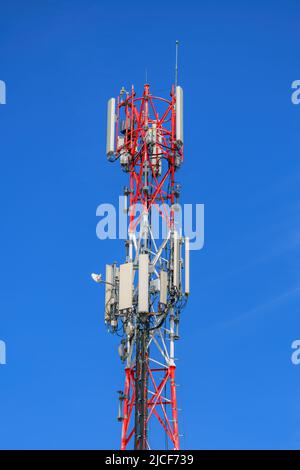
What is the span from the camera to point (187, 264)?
9231 cm

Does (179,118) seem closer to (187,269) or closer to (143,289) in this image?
(187,269)

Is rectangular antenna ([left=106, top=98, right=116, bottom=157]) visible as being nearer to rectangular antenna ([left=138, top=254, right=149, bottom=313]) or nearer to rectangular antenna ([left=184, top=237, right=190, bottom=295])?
rectangular antenna ([left=184, top=237, right=190, bottom=295])

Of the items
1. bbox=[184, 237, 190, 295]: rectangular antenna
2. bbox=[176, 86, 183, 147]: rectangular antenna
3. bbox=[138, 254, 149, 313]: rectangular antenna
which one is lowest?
bbox=[138, 254, 149, 313]: rectangular antenna

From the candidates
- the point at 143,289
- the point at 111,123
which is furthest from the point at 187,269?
the point at 111,123

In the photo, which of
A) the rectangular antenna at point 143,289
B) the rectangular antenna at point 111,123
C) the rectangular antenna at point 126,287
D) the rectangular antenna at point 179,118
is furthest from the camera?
the rectangular antenna at point 111,123

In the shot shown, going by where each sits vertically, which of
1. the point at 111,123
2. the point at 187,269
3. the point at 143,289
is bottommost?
the point at 143,289

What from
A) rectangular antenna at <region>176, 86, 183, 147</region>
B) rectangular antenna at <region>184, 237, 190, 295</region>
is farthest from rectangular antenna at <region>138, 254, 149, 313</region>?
rectangular antenna at <region>176, 86, 183, 147</region>

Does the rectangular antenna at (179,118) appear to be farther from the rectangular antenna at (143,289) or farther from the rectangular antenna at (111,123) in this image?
the rectangular antenna at (143,289)

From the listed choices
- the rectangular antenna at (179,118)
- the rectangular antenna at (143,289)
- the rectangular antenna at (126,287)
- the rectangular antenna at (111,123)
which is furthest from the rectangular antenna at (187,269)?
the rectangular antenna at (111,123)

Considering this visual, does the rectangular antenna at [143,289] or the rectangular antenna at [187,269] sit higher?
the rectangular antenna at [187,269]

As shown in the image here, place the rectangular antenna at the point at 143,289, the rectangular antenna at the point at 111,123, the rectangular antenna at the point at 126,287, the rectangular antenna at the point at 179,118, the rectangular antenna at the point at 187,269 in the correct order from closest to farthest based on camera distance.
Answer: the rectangular antenna at the point at 143,289, the rectangular antenna at the point at 126,287, the rectangular antenna at the point at 187,269, the rectangular antenna at the point at 179,118, the rectangular antenna at the point at 111,123

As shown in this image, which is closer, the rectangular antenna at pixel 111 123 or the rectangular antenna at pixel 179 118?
the rectangular antenna at pixel 179 118
